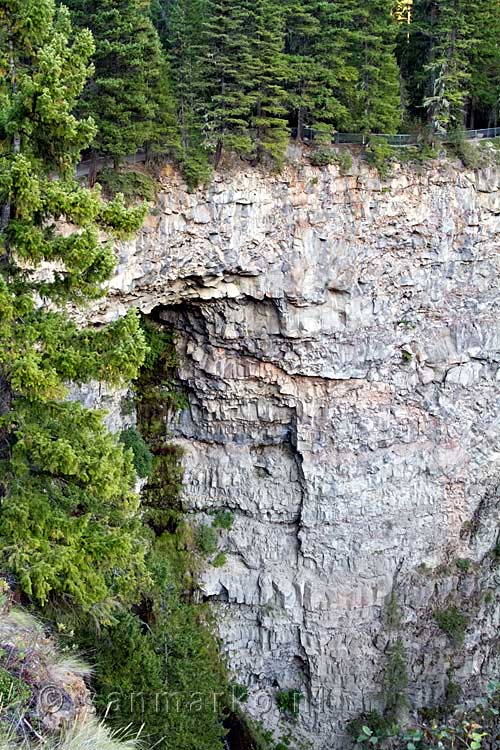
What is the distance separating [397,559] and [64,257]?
20.1 meters

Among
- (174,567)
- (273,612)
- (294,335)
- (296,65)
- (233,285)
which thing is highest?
(296,65)

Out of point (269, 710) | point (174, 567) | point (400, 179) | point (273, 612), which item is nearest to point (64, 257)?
point (400, 179)

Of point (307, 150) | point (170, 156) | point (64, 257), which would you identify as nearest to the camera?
point (64, 257)

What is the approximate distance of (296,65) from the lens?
2075cm

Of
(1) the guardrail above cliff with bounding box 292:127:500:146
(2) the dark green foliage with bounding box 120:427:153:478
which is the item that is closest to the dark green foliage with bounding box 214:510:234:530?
A: (2) the dark green foliage with bounding box 120:427:153:478

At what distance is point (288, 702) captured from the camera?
25.8 m

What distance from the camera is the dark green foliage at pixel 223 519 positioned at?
82.8 ft

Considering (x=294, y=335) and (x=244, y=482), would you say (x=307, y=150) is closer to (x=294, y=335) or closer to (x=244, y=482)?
(x=294, y=335)

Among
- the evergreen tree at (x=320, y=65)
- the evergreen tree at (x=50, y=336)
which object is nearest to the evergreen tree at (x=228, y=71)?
the evergreen tree at (x=320, y=65)

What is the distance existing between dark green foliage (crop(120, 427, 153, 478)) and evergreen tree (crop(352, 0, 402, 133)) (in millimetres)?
12270

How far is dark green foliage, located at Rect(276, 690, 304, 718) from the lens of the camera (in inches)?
1015

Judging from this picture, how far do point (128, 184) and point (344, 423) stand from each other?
35.7 feet

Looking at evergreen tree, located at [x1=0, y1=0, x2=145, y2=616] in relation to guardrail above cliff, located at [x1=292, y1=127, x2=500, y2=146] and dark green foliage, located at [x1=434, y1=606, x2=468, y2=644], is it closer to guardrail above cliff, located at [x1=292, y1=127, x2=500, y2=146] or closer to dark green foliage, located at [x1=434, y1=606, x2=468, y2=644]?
guardrail above cliff, located at [x1=292, y1=127, x2=500, y2=146]

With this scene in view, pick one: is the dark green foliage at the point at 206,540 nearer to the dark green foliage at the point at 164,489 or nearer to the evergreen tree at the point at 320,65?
the dark green foliage at the point at 164,489
